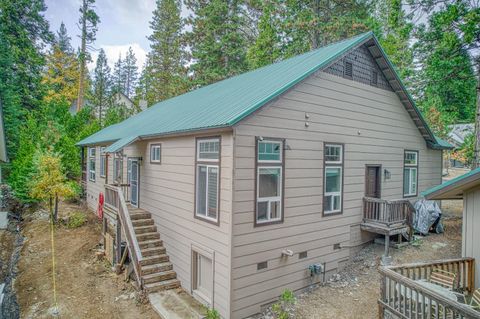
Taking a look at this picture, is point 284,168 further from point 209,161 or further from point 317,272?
point 317,272

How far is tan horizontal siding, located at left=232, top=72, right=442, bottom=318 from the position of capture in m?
5.96

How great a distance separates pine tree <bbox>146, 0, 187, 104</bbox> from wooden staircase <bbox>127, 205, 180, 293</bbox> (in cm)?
2092

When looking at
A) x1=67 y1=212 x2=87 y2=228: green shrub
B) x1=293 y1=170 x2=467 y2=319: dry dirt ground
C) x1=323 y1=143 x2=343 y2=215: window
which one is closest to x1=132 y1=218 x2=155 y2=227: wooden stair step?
x1=293 y1=170 x2=467 y2=319: dry dirt ground

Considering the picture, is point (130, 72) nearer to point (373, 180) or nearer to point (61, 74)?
point (61, 74)

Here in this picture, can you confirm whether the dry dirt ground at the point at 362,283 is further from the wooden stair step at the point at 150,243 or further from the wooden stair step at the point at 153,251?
the wooden stair step at the point at 150,243

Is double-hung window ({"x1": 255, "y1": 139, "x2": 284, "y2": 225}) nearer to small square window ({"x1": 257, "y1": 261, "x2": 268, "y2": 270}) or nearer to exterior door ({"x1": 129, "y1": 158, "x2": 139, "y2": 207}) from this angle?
small square window ({"x1": 257, "y1": 261, "x2": 268, "y2": 270})

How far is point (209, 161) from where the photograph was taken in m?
6.54

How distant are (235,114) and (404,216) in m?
6.47

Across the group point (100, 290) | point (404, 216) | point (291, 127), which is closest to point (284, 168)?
point (291, 127)

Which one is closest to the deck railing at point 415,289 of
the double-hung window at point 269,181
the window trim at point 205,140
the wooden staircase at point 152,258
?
the double-hung window at point 269,181

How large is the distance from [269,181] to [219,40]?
19.5m

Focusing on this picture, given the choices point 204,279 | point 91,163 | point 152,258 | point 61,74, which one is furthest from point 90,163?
point 61,74

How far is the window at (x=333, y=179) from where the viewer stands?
25.1ft

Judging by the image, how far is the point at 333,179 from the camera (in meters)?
7.90
